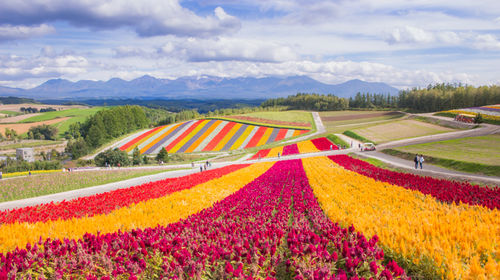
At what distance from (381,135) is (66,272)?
6253 cm

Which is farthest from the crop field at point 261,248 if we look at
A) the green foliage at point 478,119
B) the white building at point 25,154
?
the white building at point 25,154

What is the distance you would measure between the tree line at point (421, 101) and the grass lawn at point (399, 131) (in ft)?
134

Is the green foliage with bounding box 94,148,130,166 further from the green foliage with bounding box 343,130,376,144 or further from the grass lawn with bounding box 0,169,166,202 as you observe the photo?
the green foliage with bounding box 343,130,376,144

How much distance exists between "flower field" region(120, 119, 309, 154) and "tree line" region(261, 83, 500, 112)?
57750 mm

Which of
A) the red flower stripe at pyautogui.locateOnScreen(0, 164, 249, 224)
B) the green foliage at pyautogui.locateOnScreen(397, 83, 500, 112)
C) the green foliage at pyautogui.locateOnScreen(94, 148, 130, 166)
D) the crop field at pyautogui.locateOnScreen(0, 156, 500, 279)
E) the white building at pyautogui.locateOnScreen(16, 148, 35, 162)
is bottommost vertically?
the white building at pyautogui.locateOnScreen(16, 148, 35, 162)

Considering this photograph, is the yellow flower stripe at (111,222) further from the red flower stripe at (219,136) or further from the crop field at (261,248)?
the red flower stripe at (219,136)

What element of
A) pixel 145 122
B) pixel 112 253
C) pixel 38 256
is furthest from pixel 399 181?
pixel 145 122

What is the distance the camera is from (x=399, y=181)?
1606 centimetres

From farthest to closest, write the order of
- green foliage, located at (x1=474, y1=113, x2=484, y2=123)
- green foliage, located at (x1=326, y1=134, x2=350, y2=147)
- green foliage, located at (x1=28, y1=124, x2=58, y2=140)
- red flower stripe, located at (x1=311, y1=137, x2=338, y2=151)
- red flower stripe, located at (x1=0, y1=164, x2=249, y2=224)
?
1. green foliage, located at (x1=28, y1=124, x2=58, y2=140)
2. green foliage, located at (x1=474, y1=113, x2=484, y2=123)
3. green foliage, located at (x1=326, y1=134, x2=350, y2=147)
4. red flower stripe, located at (x1=311, y1=137, x2=338, y2=151)
5. red flower stripe, located at (x1=0, y1=164, x2=249, y2=224)

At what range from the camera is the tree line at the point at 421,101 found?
9519 cm

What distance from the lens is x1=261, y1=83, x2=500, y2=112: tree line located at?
9519 cm

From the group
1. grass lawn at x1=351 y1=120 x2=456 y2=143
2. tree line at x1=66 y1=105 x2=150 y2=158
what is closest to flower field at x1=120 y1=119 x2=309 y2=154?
tree line at x1=66 y1=105 x2=150 y2=158

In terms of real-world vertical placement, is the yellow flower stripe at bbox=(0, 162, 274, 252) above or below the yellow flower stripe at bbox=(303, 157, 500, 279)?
below

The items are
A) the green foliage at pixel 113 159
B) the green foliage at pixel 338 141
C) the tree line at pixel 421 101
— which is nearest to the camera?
the green foliage at pixel 338 141
